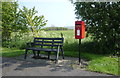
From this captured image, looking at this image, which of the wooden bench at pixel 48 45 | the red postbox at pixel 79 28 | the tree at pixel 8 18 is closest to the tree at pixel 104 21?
the red postbox at pixel 79 28

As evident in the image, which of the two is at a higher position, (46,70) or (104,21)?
(104,21)

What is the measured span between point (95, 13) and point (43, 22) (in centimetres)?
485

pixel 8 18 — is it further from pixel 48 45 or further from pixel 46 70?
pixel 46 70

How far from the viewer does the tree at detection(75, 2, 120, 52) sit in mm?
5598

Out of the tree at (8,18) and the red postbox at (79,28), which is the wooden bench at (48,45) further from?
the tree at (8,18)

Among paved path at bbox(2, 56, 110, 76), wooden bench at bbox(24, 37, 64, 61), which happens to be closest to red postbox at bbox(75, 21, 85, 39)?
wooden bench at bbox(24, 37, 64, 61)

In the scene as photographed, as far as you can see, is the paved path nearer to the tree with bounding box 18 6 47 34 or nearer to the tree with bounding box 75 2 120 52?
the tree with bounding box 75 2 120 52

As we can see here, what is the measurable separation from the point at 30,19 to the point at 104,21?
5.50 meters

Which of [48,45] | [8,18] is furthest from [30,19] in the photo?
[48,45]

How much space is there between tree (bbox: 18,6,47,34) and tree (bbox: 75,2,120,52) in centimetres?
417

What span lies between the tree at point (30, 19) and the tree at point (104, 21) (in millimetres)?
4170

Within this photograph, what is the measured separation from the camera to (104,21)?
5.59 meters

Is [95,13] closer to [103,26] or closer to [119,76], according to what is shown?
[103,26]

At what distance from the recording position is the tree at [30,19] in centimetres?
905
